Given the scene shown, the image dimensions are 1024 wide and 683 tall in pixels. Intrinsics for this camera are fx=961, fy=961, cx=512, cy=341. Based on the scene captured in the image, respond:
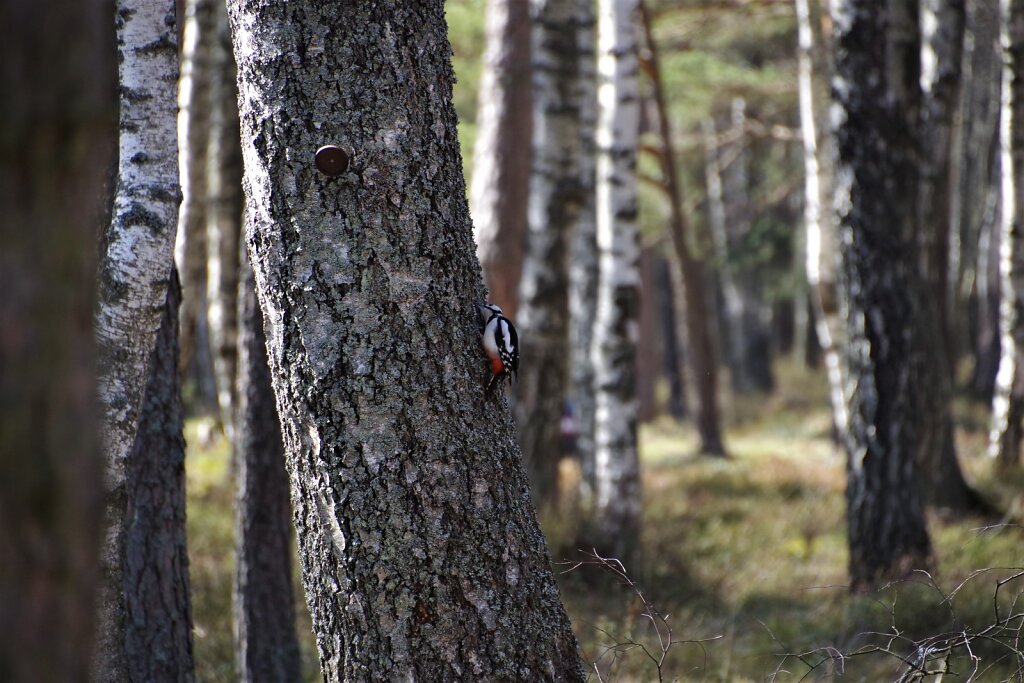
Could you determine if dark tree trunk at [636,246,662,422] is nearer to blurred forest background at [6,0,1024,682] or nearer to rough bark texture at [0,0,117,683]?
blurred forest background at [6,0,1024,682]

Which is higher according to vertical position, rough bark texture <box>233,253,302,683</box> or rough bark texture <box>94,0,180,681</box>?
rough bark texture <box>94,0,180,681</box>

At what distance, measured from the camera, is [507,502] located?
277cm

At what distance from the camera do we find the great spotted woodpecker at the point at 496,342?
2.75 m

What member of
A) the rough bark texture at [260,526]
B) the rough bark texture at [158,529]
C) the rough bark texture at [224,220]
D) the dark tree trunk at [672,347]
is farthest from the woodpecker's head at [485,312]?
the dark tree trunk at [672,347]

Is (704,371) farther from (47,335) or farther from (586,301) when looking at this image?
(47,335)

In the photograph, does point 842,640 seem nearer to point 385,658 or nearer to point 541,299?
point 385,658

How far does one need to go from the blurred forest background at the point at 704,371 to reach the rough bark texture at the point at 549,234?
0.03m

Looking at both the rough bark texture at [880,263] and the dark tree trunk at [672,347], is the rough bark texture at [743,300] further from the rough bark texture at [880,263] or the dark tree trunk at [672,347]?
the rough bark texture at [880,263]

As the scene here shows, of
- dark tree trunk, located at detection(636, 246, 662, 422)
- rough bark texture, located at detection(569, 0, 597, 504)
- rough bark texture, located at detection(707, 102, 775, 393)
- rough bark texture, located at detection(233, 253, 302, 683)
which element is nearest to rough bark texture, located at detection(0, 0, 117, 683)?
rough bark texture, located at detection(233, 253, 302, 683)

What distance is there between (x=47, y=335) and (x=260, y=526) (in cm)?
389

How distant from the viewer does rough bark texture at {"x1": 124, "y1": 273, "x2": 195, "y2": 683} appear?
3859mm

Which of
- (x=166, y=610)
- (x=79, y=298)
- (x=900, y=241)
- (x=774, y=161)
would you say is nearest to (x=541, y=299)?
(x=900, y=241)

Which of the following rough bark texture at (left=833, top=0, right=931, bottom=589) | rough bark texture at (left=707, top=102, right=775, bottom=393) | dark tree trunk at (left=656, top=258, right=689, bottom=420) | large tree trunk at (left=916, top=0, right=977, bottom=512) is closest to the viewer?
rough bark texture at (left=833, top=0, right=931, bottom=589)

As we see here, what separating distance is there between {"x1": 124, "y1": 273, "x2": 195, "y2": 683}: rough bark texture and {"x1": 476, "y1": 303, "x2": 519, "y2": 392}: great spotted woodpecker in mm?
1603
